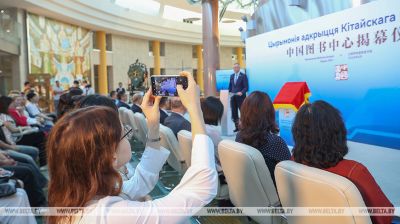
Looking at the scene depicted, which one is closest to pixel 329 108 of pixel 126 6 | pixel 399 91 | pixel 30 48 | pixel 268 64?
pixel 399 91

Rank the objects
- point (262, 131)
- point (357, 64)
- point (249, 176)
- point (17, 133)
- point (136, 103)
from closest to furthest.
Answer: point (249, 176), point (262, 131), point (17, 133), point (357, 64), point (136, 103)

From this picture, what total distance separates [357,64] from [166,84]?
440cm

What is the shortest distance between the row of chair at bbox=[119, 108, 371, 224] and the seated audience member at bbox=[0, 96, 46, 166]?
2.53 meters

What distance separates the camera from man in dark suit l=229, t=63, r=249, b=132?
7.80 m

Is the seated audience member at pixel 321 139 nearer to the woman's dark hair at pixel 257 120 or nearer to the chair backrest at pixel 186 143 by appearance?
the woman's dark hair at pixel 257 120

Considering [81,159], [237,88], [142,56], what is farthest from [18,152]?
[142,56]

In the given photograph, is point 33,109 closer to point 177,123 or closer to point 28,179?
point 28,179

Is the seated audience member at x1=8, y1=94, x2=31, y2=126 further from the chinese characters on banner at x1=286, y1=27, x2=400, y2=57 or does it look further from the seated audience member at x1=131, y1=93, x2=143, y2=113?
the chinese characters on banner at x1=286, y1=27, x2=400, y2=57

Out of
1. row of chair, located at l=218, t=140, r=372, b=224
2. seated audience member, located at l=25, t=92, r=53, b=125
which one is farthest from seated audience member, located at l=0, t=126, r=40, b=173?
row of chair, located at l=218, t=140, r=372, b=224

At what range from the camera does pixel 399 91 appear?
442 centimetres

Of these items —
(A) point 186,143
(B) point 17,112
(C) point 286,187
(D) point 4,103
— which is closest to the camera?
(C) point 286,187

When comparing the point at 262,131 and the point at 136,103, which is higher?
the point at 136,103

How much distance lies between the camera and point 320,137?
5.64 feet

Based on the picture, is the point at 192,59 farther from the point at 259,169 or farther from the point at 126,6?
the point at 259,169
